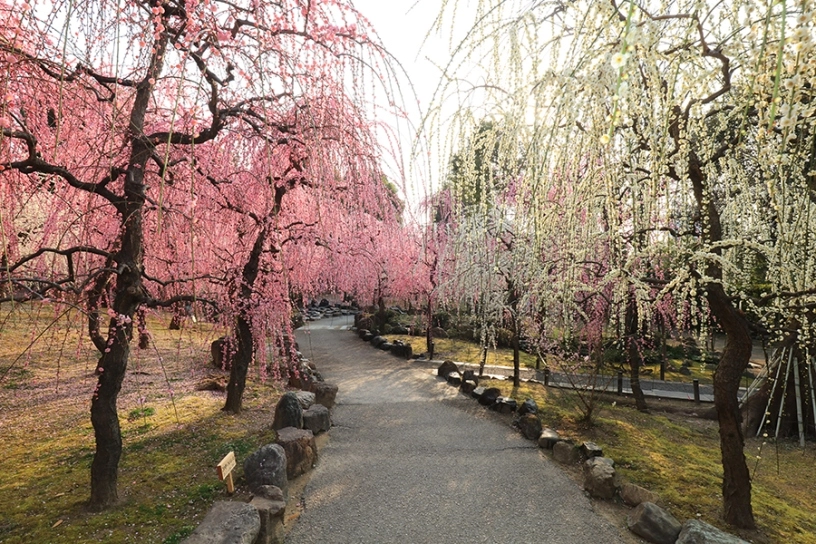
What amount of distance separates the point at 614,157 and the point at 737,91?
54.6 inches

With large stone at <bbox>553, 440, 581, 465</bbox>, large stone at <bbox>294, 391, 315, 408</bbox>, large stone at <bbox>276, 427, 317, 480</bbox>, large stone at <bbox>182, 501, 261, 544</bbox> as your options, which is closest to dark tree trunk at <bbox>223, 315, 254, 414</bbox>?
large stone at <bbox>294, 391, 315, 408</bbox>

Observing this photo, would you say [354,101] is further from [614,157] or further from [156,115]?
[156,115]

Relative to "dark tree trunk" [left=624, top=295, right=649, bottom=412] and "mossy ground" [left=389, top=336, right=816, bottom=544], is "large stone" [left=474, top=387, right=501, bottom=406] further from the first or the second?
"dark tree trunk" [left=624, top=295, right=649, bottom=412]

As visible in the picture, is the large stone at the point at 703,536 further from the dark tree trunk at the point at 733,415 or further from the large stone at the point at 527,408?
the large stone at the point at 527,408

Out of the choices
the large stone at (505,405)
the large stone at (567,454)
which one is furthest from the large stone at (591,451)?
the large stone at (505,405)

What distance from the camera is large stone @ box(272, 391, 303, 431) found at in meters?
6.53

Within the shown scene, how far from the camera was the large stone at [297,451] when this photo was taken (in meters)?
5.63

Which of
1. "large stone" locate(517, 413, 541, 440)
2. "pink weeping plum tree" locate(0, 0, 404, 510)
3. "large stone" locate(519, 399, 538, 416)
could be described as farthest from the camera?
"large stone" locate(519, 399, 538, 416)

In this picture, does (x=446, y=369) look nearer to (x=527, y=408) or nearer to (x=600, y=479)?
(x=527, y=408)

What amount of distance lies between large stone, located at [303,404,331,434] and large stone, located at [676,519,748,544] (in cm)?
503

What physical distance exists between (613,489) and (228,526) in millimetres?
4099

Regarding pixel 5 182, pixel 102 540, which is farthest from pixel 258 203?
pixel 102 540

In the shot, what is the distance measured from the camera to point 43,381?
8562 millimetres

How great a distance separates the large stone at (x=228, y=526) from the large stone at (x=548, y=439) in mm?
4345
